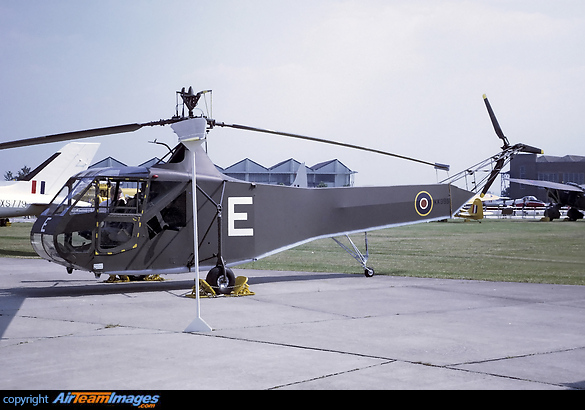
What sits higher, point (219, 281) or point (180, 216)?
point (180, 216)

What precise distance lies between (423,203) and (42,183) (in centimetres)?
2520

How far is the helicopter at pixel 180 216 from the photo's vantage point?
1137 centimetres

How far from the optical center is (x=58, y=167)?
34500mm

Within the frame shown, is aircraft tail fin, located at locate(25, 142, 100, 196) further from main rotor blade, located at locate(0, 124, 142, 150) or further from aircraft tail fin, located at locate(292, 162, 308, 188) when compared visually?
main rotor blade, located at locate(0, 124, 142, 150)

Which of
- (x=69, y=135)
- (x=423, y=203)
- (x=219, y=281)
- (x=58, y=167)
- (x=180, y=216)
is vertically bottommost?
(x=219, y=281)

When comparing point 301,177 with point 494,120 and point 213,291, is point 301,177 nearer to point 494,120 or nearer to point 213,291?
point 494,120

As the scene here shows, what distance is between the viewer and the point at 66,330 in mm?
8062

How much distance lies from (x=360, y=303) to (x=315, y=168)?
7895 cm

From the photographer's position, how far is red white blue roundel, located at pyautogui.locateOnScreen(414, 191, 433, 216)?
15.5 m

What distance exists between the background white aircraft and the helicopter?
70.7 ft
